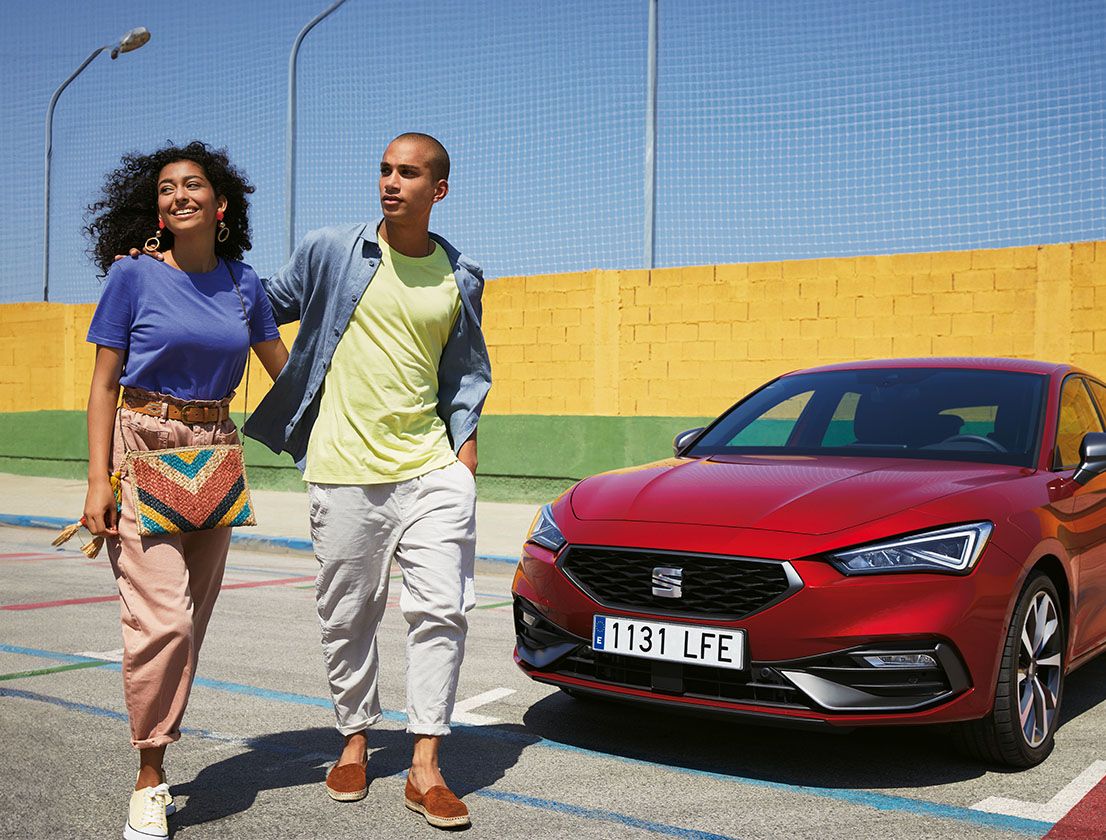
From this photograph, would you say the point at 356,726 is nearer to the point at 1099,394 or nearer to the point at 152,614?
the point at 152,614

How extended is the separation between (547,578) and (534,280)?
410 inches

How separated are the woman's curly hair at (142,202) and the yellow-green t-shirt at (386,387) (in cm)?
47

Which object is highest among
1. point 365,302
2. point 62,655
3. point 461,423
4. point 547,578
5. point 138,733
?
point 365,302

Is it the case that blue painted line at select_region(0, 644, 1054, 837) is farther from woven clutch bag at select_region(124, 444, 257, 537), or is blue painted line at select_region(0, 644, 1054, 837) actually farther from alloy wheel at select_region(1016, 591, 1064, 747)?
woven clutch bag at select_region(124, 444, 257, 537)

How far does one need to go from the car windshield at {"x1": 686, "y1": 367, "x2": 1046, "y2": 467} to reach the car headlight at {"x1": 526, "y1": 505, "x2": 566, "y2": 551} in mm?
898

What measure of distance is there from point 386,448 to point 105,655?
2.99m

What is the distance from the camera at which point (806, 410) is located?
555 centimetres

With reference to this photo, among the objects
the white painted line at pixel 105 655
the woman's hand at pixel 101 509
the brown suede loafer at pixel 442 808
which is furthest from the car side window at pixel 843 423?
the white painted line at pixel 105 655

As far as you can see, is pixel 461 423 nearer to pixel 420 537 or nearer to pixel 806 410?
pixel 420 537

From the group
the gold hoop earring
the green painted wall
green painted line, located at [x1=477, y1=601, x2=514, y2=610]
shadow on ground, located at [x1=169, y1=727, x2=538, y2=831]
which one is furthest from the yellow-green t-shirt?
the green painted wall

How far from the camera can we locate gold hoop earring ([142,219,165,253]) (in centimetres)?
353

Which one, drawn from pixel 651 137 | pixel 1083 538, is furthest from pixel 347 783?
pixel 651 137

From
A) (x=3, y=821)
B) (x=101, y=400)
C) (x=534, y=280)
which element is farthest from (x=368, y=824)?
(x=534, y=280)

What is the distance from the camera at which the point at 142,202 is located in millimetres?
3627
